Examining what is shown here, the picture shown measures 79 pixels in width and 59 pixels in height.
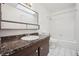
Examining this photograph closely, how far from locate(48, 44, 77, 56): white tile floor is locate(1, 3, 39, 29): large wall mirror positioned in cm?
45

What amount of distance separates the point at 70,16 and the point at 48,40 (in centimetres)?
49

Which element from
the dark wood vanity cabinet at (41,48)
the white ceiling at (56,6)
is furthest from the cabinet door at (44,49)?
the white ceiling at (56,6)

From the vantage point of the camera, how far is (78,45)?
1233 millimetres

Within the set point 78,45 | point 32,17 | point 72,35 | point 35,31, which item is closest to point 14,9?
point 32,17

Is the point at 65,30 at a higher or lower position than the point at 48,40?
higher

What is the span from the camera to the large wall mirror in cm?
111

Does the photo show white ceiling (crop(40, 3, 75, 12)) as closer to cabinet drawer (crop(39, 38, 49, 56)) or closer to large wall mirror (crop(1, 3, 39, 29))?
large wall mirror (crop(1, 3, 39, 29))

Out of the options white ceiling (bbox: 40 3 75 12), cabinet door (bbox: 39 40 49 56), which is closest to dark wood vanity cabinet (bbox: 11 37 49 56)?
cabinet door (bbox: 39 40 49 56)

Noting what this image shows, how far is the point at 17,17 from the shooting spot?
1.20 metres

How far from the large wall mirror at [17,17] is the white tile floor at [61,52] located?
0.45 meters

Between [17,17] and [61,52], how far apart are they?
0.84 m

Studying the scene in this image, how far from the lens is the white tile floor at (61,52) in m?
1.22

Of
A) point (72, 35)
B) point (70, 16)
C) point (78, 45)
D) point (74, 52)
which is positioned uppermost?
point (70, 16)

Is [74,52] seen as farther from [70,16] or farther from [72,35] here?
[70,16]
